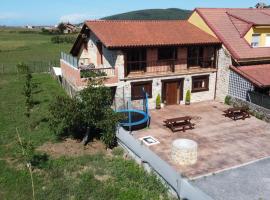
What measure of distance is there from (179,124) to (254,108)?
20.2 feet

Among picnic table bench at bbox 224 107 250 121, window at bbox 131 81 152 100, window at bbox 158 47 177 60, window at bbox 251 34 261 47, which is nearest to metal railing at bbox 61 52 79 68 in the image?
window at bbox 131 81 152 100

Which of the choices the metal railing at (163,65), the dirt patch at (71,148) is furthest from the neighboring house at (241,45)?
the dirt patch at (71,148)

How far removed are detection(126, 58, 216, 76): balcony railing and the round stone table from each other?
926 centimetres

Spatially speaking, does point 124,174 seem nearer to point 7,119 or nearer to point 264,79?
point 7,119

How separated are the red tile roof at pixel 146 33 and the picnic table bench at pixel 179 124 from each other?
6.09 m

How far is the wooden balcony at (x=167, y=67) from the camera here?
2347 cm

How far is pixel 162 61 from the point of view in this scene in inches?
945

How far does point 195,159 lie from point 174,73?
10.1 metres

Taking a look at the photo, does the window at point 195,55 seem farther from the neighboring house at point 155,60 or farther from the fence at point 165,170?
the fence at point 165,170

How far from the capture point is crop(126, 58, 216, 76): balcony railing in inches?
928

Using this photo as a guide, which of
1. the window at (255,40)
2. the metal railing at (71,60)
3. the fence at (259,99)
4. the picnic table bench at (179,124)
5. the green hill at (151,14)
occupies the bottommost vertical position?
the picnic table bench at (179,124)

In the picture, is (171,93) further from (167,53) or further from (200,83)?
(167,53)

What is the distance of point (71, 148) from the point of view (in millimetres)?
17703

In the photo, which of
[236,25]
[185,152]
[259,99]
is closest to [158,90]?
[259,99]
